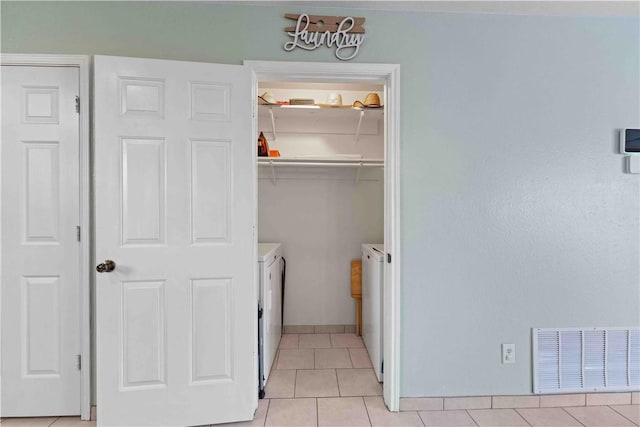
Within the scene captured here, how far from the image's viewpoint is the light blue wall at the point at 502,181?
180cm

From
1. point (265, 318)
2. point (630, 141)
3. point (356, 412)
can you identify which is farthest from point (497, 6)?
point (356, 412)

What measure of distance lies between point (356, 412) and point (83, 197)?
2.00 m

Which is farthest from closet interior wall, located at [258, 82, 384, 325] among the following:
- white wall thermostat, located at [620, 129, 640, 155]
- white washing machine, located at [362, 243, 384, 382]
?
white wall thermostat, located at [620, 129, 640, 155]

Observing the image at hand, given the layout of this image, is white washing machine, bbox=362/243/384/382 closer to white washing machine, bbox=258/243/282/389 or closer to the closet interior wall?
the closet interior wall

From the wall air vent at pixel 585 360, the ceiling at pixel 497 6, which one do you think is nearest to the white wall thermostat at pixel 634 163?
the ceiling at pixel 497 6

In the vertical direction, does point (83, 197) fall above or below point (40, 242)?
above

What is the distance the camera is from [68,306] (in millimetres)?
1716

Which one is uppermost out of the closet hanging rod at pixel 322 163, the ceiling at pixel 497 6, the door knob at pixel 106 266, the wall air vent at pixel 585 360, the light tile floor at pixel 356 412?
the ceiling at pixel 497 6

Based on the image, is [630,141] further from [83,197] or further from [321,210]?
[83,197]

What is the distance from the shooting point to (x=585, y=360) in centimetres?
187

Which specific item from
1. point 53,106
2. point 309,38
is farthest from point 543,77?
point 53,106

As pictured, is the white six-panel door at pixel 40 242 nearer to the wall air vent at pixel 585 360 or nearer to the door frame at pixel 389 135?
the door frame at pixel 389 135

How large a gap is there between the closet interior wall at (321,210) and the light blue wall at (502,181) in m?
1.11

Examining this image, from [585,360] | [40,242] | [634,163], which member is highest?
[634,163]
